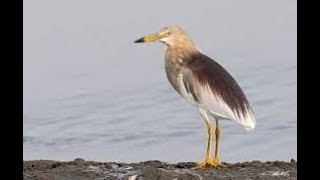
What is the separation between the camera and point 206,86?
10.1 metres

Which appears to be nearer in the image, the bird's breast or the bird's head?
the bird's breast

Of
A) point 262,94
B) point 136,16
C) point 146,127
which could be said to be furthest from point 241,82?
point 136,16

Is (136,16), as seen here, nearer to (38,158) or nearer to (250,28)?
(250,28)

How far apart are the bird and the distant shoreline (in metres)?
0.24

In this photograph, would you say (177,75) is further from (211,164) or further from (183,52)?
(211,164)

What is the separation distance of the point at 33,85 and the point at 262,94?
261 centimetres

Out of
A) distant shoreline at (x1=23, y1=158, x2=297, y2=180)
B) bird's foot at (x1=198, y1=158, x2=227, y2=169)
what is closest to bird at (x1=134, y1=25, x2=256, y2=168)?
bird's foot at (x1=198, y1=158, x2=227, y2=169)

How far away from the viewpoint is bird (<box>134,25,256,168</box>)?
10000mm

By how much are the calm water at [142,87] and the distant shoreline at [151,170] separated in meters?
1.07

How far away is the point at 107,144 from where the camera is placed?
38.9 feet

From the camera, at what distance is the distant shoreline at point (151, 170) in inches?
377

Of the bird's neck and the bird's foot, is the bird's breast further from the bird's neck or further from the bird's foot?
the bird's foot

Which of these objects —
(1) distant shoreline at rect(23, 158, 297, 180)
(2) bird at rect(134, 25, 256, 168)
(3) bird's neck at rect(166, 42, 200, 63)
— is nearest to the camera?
(1) distant shoreline at rect(23, 158, 297, 180)

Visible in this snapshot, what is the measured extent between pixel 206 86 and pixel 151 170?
1.06 m
